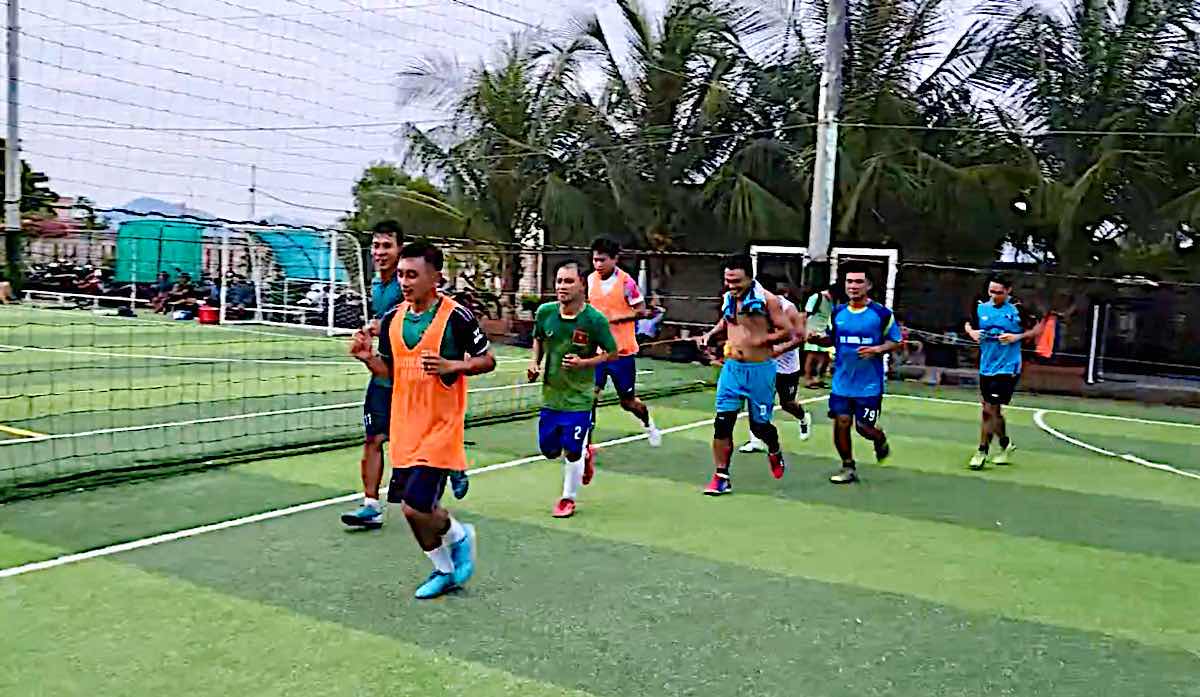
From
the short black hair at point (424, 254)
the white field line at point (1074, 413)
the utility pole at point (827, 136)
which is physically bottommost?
the white field line at point (1074, 413)

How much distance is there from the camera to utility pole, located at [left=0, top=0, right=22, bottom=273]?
34.3 feet

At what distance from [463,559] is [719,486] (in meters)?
3.26

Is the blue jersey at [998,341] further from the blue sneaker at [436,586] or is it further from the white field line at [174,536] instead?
the blue sneaker at [436,586]

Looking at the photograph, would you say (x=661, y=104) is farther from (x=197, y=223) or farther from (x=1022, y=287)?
(x=197, y=223)

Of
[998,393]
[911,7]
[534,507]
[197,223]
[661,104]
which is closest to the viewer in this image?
[534,507]

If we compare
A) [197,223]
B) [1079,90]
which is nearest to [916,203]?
[1079,90]

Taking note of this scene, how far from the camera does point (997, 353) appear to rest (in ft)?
34.8

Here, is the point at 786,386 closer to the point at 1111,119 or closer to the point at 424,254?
the point at 424,254

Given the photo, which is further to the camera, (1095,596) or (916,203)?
(916,203)

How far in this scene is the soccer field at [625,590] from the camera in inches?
195

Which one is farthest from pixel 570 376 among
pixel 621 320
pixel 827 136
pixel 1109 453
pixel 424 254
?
pixel 827 136

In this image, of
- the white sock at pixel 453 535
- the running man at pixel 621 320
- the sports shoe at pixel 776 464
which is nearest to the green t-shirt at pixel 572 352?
the sports shoe at pixel 776 464

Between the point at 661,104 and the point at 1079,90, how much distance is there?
7.42 metres

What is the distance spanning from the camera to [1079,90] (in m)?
19.5
